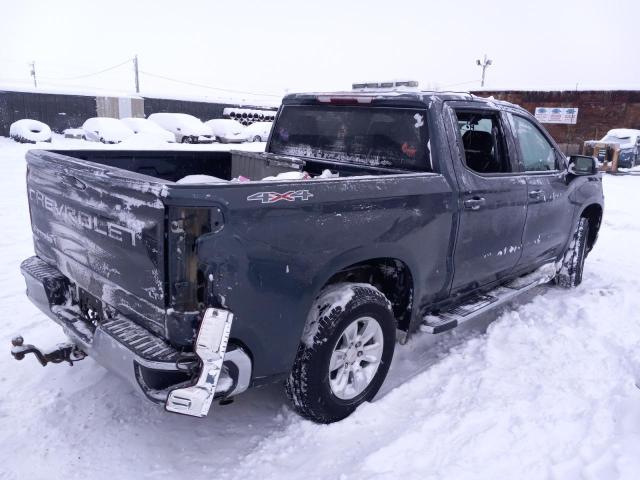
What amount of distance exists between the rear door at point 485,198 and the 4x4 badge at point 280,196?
1404 mm

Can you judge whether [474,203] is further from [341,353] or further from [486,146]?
[341,353]

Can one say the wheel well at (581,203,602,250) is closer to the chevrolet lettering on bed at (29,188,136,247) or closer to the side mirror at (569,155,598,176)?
the side mirror at (569,155,598,176)

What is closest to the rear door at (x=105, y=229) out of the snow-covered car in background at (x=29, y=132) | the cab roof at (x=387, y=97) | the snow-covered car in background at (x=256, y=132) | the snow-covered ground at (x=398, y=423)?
the snow-covered ground at (x=398, y=423)

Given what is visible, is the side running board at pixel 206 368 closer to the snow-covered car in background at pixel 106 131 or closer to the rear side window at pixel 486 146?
the rear side window at pixel 486 146

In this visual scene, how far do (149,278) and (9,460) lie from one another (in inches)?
51.7

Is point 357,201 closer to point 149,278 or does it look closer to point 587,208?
point 149,278

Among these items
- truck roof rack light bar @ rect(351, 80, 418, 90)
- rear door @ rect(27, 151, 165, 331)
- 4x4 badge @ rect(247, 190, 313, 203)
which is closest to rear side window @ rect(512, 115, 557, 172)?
truck roof rack light bar @ rect(351, 80, 418, 90)

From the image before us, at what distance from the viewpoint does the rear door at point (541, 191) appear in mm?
4297

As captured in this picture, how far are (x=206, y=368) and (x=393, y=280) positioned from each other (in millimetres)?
1554

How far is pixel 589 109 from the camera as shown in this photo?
2352cm

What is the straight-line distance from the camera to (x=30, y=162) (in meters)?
3.26

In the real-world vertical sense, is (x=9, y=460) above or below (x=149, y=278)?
below

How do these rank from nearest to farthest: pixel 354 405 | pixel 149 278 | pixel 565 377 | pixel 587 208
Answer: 1. pixel 149 278
2. pixel 354 405
3. pixel 565 377
4. pixel 587 208

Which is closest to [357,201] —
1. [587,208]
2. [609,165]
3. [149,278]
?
[149,278]
